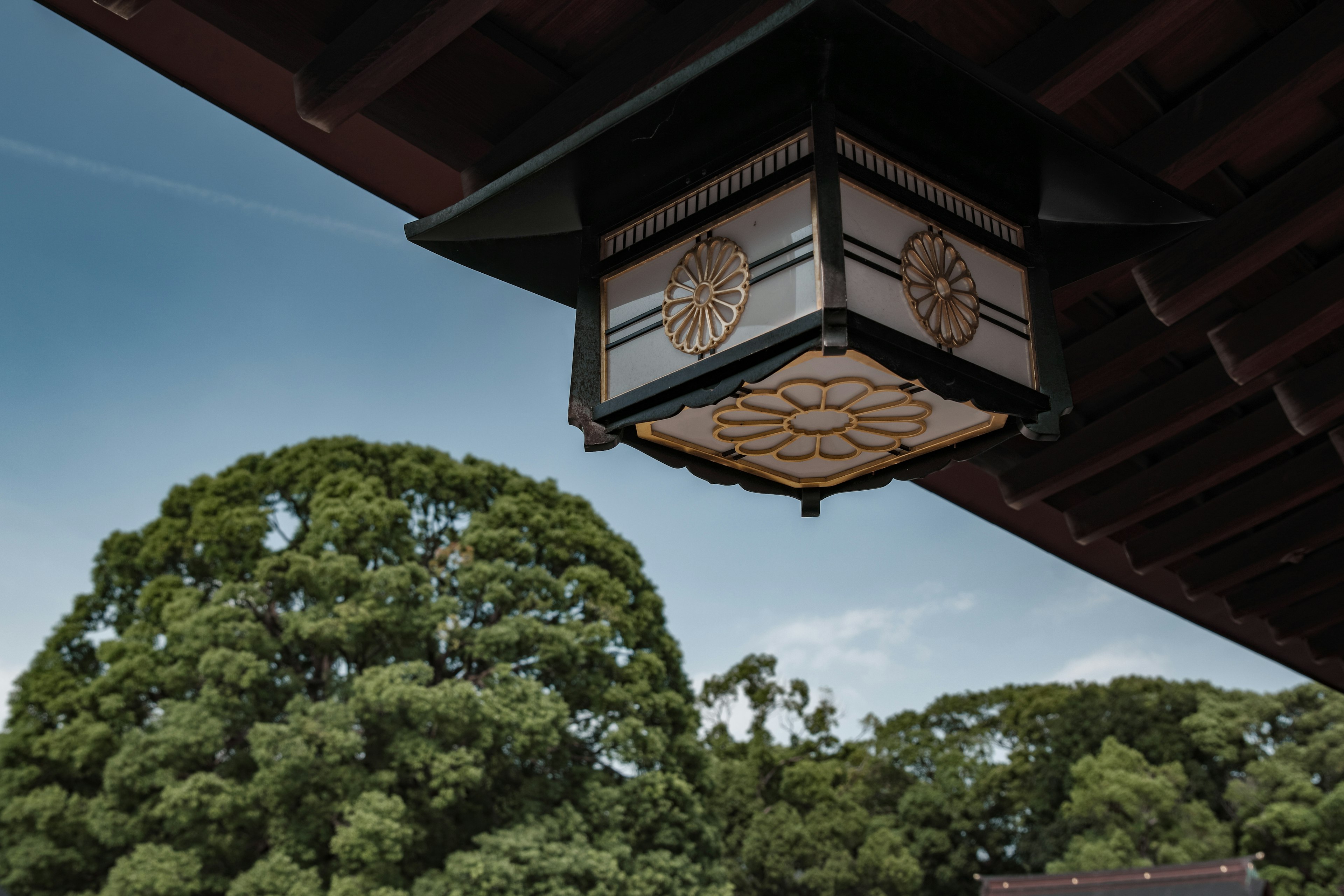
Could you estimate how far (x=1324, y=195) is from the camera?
183 centimetres

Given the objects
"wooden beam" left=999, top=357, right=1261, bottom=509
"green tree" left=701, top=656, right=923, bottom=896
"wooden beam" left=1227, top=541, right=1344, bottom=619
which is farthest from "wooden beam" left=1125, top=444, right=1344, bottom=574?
"green tree" left=701, top=656, right=923, bottom=896

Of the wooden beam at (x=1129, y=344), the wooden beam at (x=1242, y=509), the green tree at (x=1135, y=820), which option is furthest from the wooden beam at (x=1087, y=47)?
the green tree at (x=1135, y=820)

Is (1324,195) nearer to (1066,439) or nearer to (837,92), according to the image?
(1066,439)

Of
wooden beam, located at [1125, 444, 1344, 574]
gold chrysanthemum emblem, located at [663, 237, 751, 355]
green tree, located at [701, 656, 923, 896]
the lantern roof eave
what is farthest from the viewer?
green tree, located at [701, 656, 923, 896]

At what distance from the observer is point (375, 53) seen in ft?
4.80

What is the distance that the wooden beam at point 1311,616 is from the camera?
3.14m

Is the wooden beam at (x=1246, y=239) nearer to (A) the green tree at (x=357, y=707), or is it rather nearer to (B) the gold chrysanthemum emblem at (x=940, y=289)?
(B) the gold chrysanthemum emblem at (x=940, y=289)

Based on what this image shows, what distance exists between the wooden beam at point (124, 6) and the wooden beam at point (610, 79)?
552 millimetres

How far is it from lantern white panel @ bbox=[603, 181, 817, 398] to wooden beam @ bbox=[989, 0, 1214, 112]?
1.80 feet

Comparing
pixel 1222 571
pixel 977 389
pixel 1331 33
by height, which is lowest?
pixel 977 389

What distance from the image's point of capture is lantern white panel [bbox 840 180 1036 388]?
1329 millimetres

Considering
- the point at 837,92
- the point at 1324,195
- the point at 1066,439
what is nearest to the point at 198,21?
the point at 837,92

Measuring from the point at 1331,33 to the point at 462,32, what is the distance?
1.29 m

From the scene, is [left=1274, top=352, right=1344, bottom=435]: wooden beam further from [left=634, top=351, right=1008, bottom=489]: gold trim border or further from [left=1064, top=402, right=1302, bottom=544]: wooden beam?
[left=634, top=351, right=1008, bottom=489]: gold trim border
